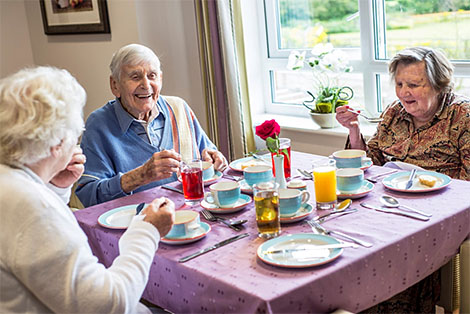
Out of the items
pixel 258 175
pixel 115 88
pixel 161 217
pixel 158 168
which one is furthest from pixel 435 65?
pixel 161 217

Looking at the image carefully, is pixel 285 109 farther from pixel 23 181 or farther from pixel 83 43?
pixel 23 181

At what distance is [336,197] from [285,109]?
1.99 meters

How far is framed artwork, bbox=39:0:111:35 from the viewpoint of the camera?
3.81 meters

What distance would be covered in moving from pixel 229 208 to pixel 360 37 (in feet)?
5.86

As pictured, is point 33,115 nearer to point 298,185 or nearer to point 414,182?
point 298,185

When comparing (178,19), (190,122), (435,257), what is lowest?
(435,257)

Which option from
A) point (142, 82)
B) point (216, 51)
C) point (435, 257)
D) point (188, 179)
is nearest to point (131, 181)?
point (188, 179)

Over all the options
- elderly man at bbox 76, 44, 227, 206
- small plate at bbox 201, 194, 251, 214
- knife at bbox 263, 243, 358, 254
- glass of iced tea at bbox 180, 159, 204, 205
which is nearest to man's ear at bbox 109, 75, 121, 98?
elderly man at bbox 76, 44, 227, 206

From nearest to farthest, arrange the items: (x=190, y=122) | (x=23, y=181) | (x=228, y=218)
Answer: (x=23, y=181), (x=228, y=218), (x=190, y=122)

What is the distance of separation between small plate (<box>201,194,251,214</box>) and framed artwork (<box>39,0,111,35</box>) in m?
2.23

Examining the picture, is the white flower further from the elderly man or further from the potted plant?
the elderly man

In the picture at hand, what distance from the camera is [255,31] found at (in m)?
3.76

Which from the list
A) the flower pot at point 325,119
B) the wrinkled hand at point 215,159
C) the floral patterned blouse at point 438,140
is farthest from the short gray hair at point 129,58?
the flower pot at point 325,119

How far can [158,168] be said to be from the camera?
2082 mm
